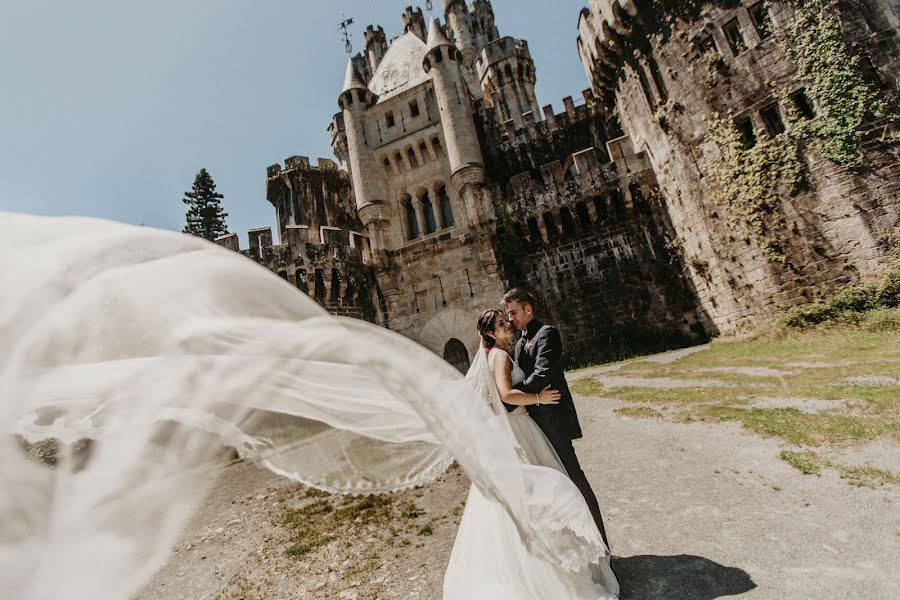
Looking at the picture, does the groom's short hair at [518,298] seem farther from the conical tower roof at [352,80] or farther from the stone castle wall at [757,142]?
the conical tower roof at [352,80]

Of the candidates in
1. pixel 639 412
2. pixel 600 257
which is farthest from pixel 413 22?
pixel 639 412

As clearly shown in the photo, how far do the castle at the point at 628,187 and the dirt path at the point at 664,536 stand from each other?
33.7 feet

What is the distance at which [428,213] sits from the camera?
20000 mm

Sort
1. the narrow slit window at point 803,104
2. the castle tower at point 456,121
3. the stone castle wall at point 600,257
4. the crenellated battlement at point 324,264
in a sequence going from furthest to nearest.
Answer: the castle tower at point 456,121 < the stone castle wall at point 600,257 < the crenellated battlement at point 324,264 < the narrow slit window at point 803,104

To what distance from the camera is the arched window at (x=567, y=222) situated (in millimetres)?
17391

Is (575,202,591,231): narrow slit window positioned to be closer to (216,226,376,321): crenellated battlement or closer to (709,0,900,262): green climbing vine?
(709,0,900,262): green climbing vine

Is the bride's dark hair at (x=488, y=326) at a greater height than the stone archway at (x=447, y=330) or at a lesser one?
lesser

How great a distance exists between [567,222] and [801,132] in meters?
8.02

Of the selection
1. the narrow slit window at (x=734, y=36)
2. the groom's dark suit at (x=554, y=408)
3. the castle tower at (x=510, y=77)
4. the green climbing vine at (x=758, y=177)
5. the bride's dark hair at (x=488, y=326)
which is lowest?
the groom's dark suit at (x=554, y=408)

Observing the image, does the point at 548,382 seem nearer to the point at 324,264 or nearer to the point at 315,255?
the point at 324,264

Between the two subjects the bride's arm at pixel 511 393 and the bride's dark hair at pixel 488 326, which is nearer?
the bride's arm at pixel 511 393

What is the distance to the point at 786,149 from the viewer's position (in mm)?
12000

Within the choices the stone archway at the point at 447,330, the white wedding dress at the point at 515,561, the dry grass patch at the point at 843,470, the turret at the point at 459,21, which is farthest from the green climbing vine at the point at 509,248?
the turret at the point at 459,21

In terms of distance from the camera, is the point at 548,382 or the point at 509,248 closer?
the point at 548,382
